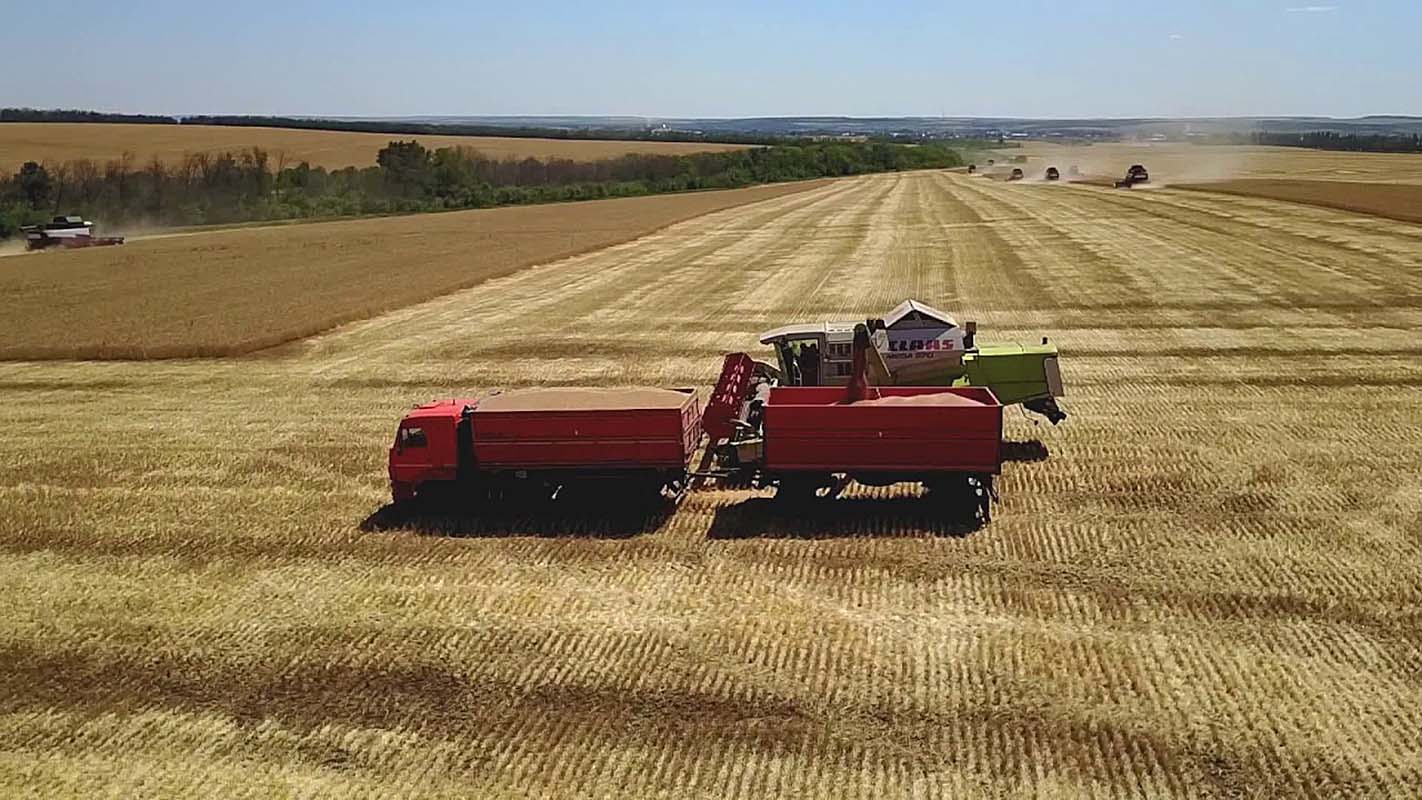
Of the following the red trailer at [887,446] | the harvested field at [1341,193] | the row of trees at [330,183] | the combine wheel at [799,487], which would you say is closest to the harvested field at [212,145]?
the row of trees at [330,183]

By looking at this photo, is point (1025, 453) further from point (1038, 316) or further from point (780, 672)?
point (1038, 316)

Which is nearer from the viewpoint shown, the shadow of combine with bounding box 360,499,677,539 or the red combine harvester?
the red combine harvester

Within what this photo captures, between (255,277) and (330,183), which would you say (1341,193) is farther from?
(330,183)

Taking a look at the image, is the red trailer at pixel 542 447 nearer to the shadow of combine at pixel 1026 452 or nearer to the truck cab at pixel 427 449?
the truck cab at pixel 427 449

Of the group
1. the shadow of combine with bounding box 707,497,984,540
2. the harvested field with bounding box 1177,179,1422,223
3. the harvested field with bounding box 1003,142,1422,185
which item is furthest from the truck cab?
the harvested field with bounding box 1003,142,1422,185

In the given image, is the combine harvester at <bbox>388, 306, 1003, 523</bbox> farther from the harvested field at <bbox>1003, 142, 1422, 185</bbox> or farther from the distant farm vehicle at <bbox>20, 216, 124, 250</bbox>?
the harvested field at <bbox>1003, 142, 1422, 185</bbox>

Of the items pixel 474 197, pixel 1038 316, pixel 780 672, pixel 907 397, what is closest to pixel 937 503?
pixel 907 397
